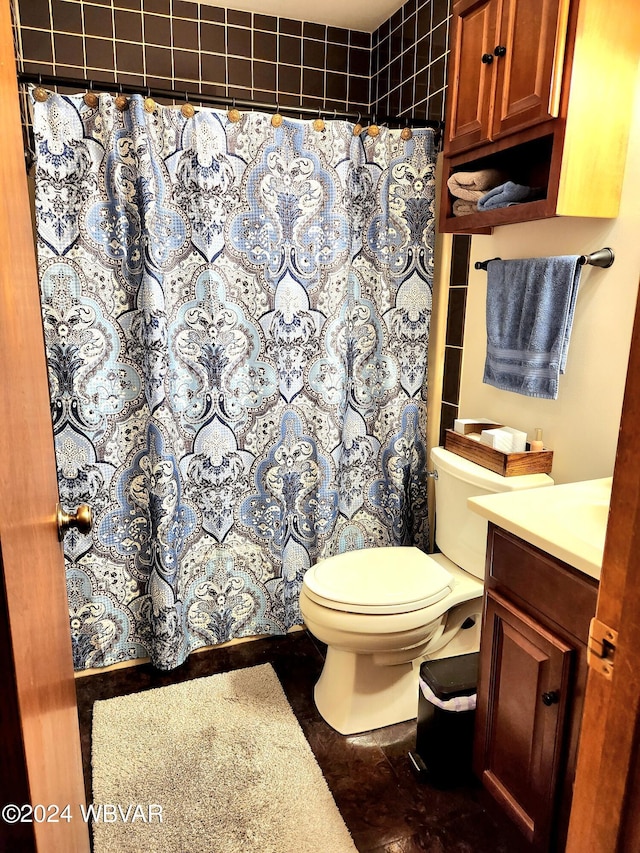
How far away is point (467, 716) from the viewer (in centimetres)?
153

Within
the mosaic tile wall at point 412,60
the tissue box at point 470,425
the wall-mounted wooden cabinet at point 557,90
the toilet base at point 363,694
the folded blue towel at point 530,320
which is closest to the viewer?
the wall-mounted wooden cabinet at point 557,90

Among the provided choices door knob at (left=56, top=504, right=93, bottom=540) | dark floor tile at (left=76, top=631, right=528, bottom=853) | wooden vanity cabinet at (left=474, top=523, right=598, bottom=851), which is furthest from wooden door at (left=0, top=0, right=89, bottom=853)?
wooden vanity cabinet at (left=474, top=523, right=598, bottom=851)

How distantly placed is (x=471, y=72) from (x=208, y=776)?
7.00 ft

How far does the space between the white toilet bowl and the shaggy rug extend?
21 centimetres

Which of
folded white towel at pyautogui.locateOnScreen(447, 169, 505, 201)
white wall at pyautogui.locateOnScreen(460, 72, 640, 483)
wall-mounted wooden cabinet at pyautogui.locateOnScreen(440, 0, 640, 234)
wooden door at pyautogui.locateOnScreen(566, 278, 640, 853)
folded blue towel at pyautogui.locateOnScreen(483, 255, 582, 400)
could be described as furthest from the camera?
folded white towel at pyautogui.locateOnScreen(447, 169, 505, 201)

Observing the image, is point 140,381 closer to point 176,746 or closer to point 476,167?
point 176,746

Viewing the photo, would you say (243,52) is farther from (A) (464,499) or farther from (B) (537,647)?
(B) (537,647)

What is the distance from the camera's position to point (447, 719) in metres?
1.53

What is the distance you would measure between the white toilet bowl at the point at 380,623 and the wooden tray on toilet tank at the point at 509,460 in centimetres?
37

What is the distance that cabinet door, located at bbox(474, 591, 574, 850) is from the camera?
1.14 m

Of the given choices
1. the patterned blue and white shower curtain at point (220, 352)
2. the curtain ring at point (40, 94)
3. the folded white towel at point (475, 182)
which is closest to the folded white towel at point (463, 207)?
the folded white towel at point (475, 182)

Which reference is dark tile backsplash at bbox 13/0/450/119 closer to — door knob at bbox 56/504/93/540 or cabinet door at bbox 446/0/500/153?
cabinet door at bbox 446/0/500/153

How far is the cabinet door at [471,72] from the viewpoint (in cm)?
155

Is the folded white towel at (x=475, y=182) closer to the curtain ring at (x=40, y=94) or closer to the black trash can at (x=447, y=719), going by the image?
the curtain ring at (x=40, y=94)
